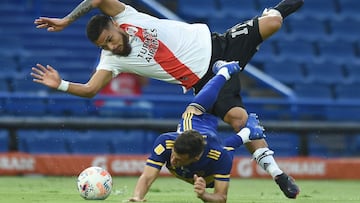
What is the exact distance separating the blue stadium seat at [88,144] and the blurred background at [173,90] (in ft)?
0.06

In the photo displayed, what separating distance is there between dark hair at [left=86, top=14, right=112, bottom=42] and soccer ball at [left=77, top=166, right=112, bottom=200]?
1307mm

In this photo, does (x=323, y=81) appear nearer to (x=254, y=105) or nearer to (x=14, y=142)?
(x=254, y=105)

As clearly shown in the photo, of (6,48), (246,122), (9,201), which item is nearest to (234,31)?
(246,122)

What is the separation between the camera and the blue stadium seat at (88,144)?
15.8 metres

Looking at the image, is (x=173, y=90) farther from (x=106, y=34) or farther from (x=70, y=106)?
(x=106, y=34)

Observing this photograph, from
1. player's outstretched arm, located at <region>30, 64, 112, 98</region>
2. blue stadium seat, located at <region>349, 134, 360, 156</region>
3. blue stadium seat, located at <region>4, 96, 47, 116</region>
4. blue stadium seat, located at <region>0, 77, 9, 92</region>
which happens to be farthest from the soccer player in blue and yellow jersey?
blue stadium seat, located at <region>349, 134, 360, 156</region>

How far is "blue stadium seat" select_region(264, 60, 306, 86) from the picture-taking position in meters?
18.9

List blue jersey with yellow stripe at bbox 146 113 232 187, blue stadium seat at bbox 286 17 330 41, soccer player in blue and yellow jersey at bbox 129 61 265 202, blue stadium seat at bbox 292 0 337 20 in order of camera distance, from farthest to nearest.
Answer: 1. blue stadium seat at bbox 292 0 337 20
2. blue stadium seat at bbox 286 17 330 41
3. blue jersey with yellow stripe at bbox 146 113 232 187
4. soccer player in blue and yellow jersey at bbox 129 61 265 202

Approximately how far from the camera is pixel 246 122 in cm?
944

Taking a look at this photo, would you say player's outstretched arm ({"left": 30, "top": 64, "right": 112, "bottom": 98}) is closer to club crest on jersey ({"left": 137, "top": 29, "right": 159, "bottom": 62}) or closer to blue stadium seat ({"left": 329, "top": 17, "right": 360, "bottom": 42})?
club crest on jersey ({"left": 137, "top": 29, "right": 159, "bottom": 62})

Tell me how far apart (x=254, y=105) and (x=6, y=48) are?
4899 millimetres

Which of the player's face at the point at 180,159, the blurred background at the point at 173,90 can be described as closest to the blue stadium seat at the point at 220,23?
the blurred background at the point at 173,90

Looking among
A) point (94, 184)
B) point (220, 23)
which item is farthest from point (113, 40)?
point (220, 23)

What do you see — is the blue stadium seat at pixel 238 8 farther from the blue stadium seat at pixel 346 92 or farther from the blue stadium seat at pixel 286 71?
the blue stadium seat at pixel 346 92
